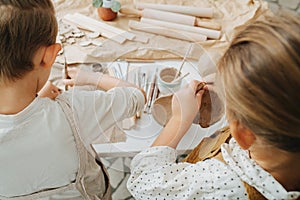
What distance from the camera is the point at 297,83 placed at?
56 cm

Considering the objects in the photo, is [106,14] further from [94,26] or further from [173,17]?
[173,17]

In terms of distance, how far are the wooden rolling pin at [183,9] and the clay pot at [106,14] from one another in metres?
0.10

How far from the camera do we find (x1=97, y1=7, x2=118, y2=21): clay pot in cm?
140

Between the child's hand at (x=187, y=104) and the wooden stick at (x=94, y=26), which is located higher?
the child's hand at (x=187, y=104)

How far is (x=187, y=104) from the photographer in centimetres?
96

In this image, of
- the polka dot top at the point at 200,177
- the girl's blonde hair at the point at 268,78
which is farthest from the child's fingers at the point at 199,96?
Result: the girl's blonde hair at the point at 268,78

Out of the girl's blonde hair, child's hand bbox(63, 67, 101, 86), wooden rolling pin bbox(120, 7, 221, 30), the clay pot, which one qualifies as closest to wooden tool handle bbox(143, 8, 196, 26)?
wooden rolling pin bbox(120, 7, 221, 30)

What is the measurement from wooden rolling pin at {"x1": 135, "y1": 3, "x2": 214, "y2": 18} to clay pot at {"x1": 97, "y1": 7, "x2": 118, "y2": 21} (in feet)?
0.32

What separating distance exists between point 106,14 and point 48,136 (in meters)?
0.73

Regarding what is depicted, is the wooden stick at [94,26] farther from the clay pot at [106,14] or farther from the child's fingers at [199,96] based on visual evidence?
the child's fingers at [199,96]

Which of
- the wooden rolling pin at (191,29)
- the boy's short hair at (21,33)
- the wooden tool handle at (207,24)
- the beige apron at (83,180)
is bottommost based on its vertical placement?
the beige apron at (83,180)

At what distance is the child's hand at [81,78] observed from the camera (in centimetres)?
102

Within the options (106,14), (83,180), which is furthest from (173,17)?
(83,180)

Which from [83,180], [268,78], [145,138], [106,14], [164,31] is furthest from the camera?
[106,14]
